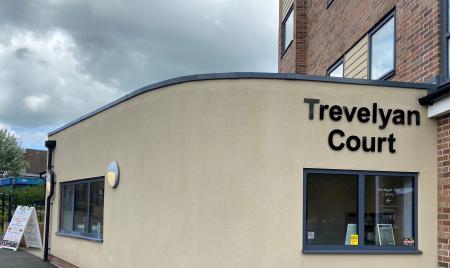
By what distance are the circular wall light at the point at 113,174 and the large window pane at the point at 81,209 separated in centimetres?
201

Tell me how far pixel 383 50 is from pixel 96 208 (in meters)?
6.40

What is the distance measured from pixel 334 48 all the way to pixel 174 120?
6225mm

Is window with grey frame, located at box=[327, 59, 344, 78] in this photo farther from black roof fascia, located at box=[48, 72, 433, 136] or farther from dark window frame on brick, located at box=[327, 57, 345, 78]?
black roof fascia, located at box=[48, 72, 433, 136]

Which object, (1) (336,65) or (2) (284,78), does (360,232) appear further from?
(1) (336,65)

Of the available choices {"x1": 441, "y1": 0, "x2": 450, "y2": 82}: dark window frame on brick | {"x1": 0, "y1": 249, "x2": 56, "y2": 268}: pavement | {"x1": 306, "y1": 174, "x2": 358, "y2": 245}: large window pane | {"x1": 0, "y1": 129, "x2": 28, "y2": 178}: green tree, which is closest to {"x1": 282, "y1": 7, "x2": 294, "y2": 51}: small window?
{"x1": 441, "y1": 0, "x2": 450, "y2": 82}: dark window frame on brick

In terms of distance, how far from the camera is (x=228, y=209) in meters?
7.52

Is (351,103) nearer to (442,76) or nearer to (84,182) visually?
(442,76)

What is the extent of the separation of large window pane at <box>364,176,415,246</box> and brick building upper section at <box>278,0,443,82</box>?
1.72 meters

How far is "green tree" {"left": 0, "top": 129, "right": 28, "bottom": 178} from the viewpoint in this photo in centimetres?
3691

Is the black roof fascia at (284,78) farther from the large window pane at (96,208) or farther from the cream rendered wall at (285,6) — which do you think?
the cream rendered wall at (285,6)

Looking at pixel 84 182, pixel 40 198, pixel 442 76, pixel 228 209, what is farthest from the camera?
pixel 40 198

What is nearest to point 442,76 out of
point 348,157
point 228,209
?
point 348,157

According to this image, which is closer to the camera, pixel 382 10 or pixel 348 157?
pixel 348 157

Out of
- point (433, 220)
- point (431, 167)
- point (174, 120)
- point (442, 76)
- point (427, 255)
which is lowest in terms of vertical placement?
point (427, 255)
